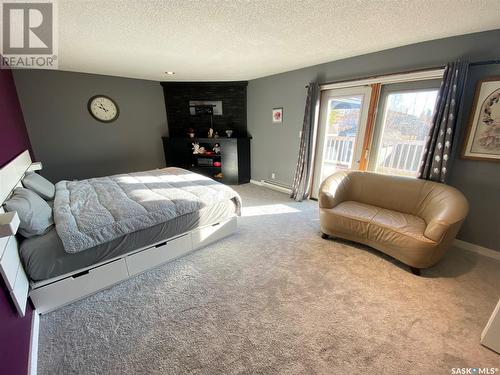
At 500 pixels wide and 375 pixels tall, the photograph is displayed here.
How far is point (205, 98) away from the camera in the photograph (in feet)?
15.4

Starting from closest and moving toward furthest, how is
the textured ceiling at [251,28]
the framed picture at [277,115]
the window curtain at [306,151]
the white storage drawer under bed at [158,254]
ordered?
the textured ceiling at [251,28], the white storage drawer under bed at [158,254], the window curtain at [306,151], the framed picture at [277,115]

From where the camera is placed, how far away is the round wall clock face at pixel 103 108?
Result: 12.6ft

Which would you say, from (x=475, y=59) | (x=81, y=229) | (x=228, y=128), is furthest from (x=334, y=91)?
(x=81, y=229)

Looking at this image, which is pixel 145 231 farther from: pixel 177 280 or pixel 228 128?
pixel 228 128

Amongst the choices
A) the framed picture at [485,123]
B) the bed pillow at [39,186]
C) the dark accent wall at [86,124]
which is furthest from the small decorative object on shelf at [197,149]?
the framed picture at [485,123]

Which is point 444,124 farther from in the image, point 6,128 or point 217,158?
point 6,128

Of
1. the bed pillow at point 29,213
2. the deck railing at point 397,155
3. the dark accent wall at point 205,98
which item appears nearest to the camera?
the bed pillow at point 29,213

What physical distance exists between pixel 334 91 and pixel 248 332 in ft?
11.0

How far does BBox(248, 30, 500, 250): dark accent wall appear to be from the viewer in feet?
6.84

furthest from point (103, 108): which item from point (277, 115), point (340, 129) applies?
point (340, 129)

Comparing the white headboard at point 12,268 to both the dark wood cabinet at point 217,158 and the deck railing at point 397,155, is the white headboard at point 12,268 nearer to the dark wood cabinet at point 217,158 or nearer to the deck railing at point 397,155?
the dark wood cabinet at point 217,158

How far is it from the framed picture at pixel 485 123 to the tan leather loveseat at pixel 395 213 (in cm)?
53

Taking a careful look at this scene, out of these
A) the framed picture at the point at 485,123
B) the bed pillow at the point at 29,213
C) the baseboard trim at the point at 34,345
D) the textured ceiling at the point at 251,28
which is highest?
the textured ceiling at the point at 251,28

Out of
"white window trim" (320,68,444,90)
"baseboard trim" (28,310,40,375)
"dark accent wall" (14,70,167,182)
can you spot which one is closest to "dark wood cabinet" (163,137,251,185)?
"dark accent wall" (14,70,167,182)
